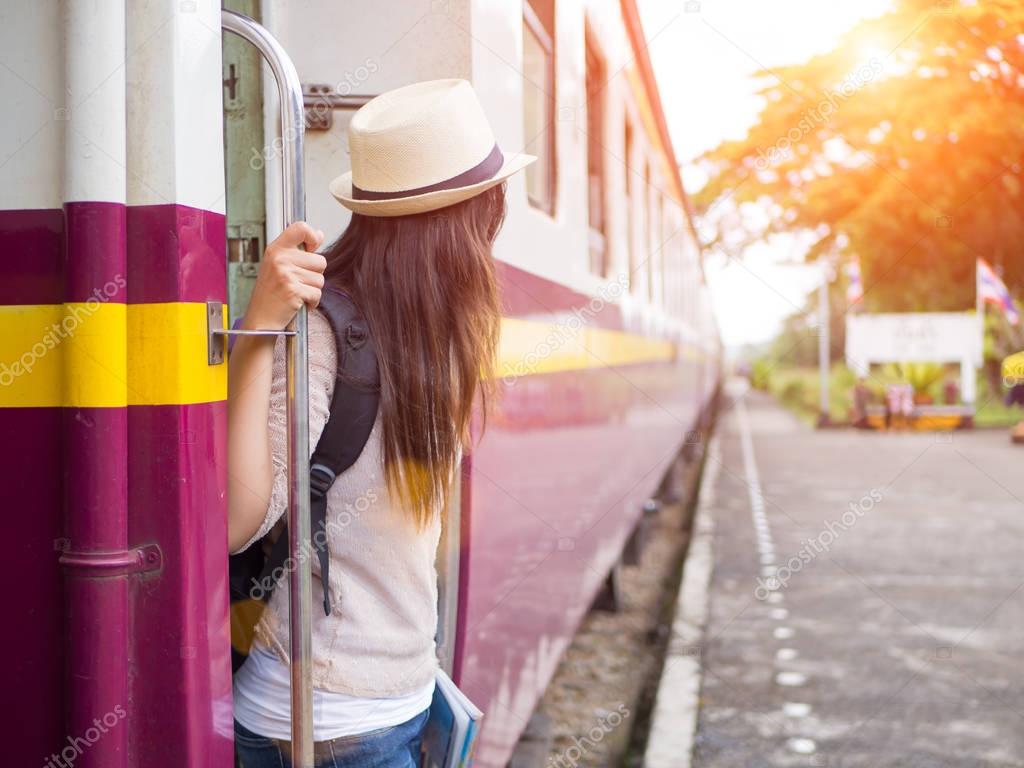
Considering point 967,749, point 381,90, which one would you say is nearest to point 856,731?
point 967,749

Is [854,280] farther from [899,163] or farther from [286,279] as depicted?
[286,279]

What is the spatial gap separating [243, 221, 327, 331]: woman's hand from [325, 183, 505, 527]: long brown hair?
131 mm

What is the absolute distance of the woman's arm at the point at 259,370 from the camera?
1418 millimetres

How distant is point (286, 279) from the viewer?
1415 millimetres

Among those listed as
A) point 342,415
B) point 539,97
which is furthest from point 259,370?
point 539,97

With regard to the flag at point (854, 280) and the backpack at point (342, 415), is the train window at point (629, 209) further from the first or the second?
the flag at point (854, 280)

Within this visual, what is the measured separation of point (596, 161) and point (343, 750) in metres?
3.12

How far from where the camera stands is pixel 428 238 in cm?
156

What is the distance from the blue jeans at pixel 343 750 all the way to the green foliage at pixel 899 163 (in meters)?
9.42

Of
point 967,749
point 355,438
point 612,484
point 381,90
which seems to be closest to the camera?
point 355,438

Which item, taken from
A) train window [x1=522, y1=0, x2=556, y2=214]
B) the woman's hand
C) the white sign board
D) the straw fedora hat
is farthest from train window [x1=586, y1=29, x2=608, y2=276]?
the white sign board

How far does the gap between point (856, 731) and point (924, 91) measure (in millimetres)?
11683

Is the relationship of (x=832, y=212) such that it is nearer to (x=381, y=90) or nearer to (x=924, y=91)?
(x=924, y=91)

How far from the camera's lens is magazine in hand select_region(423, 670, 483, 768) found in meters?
1.71
